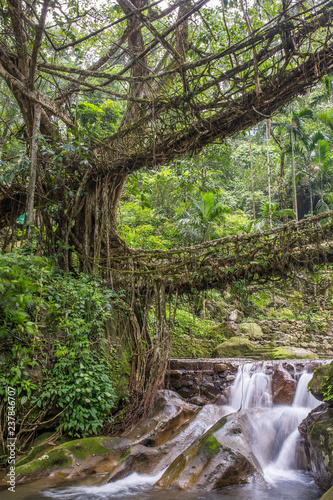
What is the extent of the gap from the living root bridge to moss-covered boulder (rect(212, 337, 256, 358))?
483 cm

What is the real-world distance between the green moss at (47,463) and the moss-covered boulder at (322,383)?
3.34 m

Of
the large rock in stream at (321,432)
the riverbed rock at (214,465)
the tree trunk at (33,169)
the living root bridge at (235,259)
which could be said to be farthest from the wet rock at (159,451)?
the tree trunk at (33,169)

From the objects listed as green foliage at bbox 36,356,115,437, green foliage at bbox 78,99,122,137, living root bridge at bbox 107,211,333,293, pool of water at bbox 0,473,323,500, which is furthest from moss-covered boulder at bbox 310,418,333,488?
green foliage at bbox 78,99,122,137

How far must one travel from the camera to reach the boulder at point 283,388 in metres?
6.25

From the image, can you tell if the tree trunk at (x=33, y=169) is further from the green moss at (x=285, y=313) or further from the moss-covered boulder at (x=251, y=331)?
the green moss at (x=285, y=313)

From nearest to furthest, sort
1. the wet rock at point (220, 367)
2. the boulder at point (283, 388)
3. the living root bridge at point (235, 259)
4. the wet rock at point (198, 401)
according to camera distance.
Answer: the living root bridge at point (235, 259)
the boulder at point (283, 388)
the wet rock at point (198, 401)
the wet rock at point (220, 367)

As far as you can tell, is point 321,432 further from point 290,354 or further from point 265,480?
point 290,354

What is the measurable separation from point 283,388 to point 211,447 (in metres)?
2.94

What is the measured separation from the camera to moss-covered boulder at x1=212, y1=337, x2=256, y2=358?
405 inches

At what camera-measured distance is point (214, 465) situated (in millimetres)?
3793

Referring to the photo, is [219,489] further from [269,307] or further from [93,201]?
[269,307]

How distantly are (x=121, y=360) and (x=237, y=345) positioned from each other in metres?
5.46

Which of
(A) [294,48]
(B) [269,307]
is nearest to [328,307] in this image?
(B) [269,307]

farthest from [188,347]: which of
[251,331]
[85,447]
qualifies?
[85,447]
